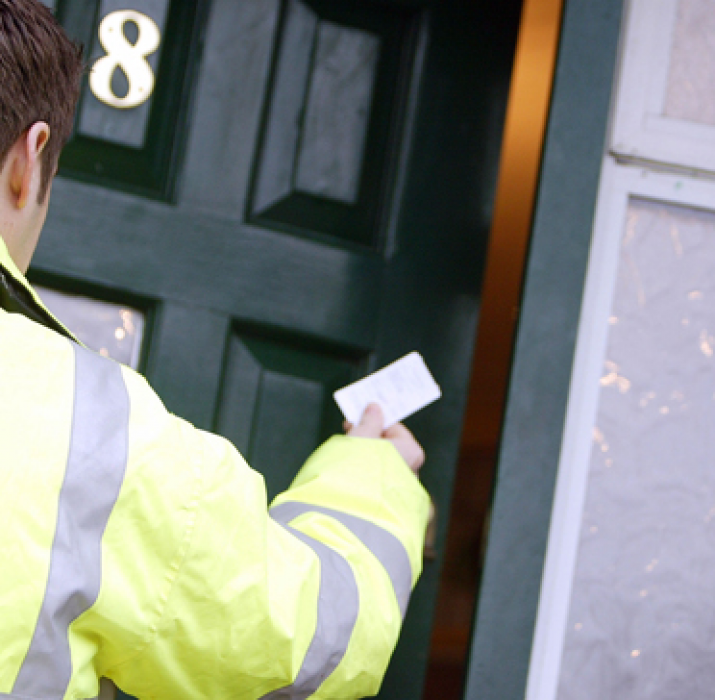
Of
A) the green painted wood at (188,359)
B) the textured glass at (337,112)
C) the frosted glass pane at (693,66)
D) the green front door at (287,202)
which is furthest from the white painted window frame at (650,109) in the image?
the green painted wood at (188,359)

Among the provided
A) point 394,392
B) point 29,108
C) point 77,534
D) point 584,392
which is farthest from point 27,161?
point 584,392

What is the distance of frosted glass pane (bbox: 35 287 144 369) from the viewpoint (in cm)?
150

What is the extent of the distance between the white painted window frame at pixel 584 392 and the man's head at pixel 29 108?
0.87 meters

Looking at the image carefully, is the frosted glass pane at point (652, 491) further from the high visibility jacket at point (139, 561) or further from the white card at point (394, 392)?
the high visibility jacket at point (139, 561)

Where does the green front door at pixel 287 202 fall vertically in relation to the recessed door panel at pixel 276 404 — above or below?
above

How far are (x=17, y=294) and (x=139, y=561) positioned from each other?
291mm

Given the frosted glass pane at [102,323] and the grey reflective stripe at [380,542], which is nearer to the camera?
the grey reflective stripe at [380,542]

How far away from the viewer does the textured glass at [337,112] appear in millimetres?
1600

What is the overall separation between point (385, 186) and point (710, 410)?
2.23 feet

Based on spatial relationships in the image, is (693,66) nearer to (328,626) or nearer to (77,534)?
(328,626)

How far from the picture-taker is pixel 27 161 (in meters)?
0.94

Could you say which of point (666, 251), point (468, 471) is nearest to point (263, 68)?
point (666, 251)

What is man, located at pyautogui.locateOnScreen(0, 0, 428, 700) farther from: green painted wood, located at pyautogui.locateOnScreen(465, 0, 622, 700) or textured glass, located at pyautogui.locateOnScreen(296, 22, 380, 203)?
textured glass, located at pyautogui.locateOnScreen(296, 22, 380, 203)

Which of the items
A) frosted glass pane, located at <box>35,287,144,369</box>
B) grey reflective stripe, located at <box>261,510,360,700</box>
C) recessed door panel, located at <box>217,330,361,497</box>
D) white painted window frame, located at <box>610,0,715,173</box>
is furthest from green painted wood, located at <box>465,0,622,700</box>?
frosted glass pane, located at <box>35,287,144,369</box>
